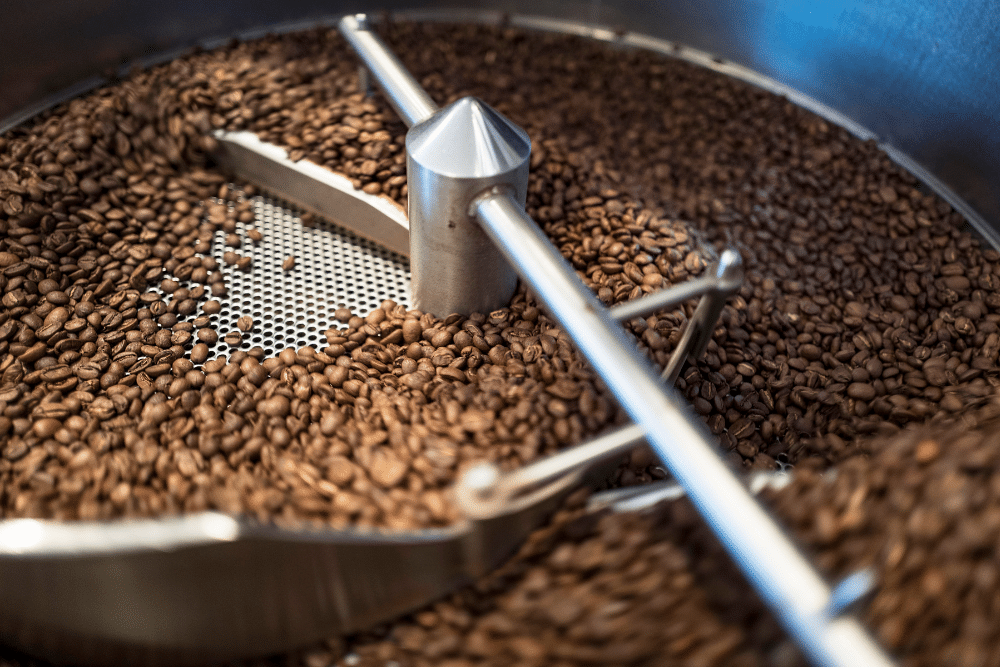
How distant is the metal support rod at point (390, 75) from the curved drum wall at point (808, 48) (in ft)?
1.65

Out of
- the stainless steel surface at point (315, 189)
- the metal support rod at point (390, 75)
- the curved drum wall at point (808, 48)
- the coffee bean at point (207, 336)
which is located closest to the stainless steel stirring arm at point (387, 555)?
the metal support rod at point (390, 75)

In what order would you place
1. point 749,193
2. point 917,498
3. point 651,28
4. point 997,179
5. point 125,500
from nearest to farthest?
point 917,498 < point 125,500 < point 997,179 < point 749,193 < point 651,28

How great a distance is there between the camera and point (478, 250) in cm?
99

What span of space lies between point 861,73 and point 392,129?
99 centimetres

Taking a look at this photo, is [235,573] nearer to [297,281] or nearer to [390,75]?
[297,281]

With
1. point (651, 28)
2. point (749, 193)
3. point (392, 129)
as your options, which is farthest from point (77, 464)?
point (651, 28)

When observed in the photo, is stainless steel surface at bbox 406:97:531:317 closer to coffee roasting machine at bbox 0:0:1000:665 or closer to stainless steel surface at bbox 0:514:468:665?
coffee roasting machine at bbox 0:0:1000:665

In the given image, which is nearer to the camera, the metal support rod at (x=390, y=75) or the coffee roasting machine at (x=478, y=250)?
the coffee roasting machine at (x=478, y=250)

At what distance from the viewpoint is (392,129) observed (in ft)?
4.14

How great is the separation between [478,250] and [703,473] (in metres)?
0.53

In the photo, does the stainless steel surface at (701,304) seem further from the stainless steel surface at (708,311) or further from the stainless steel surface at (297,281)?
the stainless steel surface at (297,281)

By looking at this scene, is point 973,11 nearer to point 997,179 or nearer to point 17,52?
point 997,179

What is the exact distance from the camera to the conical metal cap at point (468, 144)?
909 millimetres

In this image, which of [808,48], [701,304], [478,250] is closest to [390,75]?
[478,250]
